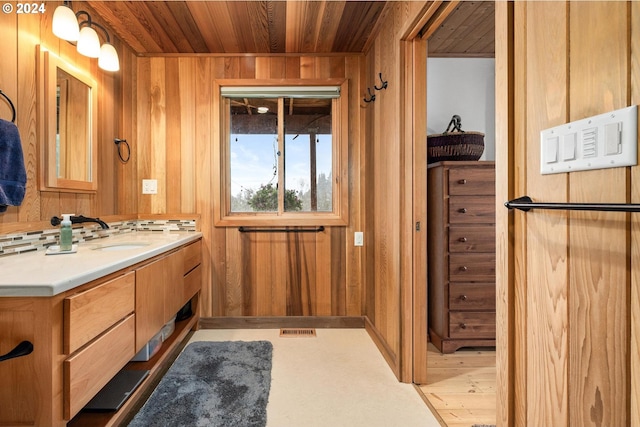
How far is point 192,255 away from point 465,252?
2.00m

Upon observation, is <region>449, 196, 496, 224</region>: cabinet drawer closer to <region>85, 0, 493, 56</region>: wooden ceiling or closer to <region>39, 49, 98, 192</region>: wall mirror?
<region>85, 0, 493, 56</region>: wooden ceiling

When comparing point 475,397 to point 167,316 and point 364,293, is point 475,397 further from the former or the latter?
point 167,316

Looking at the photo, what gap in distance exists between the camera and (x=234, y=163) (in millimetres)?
2768

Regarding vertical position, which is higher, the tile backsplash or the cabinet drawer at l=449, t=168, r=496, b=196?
the cabinet drawer at l=449, t=168, r=496, b=196

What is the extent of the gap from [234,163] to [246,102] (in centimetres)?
55

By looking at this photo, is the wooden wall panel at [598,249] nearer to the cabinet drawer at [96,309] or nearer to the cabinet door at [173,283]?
the cabinet drawer at [96,309]

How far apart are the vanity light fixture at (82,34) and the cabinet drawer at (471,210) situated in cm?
247

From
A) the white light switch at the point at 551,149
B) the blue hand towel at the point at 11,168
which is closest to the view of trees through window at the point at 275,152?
the blue hand towel at the point at 11,168

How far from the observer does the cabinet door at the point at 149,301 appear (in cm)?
147

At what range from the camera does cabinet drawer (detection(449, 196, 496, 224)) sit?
7.14 feet

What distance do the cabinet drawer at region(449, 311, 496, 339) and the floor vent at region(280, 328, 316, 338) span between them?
3.50 ft

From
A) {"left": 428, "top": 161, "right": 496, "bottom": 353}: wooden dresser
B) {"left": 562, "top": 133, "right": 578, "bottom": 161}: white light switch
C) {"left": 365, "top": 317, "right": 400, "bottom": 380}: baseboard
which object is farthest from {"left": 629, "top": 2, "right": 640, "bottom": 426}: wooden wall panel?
{"left": 428, "top": 161, "right": 496, "bottom": 353}: wooden dresser

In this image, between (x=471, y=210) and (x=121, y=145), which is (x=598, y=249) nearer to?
(x=471, y=210)

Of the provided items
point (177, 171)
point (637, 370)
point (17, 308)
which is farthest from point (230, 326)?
point (637, 370)
